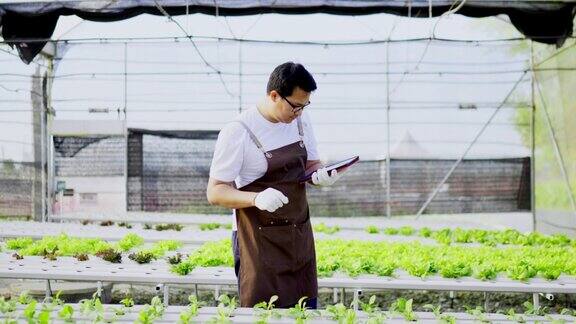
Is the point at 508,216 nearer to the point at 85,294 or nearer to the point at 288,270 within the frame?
the point at 85,294

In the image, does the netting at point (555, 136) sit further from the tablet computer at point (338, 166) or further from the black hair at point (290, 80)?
the black hair at point (290, 80)

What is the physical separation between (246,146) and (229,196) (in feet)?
0.80

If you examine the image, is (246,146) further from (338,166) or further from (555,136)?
(555,136)

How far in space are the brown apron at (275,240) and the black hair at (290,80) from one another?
0.24 metres

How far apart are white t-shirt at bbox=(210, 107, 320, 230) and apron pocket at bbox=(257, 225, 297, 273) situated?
251 millimetres

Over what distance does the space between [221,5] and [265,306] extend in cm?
634

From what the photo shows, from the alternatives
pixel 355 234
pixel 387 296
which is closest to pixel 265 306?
pixel 387 296

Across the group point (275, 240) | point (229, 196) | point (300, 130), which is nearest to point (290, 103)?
point (300, 130)

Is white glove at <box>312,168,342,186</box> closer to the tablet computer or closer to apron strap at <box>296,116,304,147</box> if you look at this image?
the tablet computer

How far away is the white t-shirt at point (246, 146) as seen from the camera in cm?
257

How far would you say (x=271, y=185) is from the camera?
105 inches

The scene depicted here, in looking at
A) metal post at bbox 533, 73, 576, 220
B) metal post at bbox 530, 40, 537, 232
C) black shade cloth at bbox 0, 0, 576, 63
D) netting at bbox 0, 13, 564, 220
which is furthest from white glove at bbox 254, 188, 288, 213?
metal post at bbox 530, 40, 537, 232

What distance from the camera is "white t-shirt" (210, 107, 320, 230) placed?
8.42 feet

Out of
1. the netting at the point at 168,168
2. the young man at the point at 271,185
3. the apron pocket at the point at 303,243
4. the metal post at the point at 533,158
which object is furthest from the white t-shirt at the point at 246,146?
the metal post at the point at 533,158
